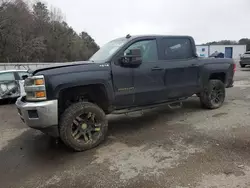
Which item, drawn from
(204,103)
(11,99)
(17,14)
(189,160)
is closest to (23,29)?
(17,14)

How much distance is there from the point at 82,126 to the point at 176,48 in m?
2.94

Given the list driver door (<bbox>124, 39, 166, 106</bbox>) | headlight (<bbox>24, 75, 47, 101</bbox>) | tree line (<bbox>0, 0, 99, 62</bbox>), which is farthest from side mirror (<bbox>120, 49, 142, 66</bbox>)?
tree line (<bbox>0, 0, 99, 62</bbox>)

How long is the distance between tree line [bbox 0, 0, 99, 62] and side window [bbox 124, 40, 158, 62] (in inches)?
1181

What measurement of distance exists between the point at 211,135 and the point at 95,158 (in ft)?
7.43

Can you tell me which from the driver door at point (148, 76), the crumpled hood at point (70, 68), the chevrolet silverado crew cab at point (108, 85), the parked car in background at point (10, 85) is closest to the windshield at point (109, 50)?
the chevrolet silverado crew cab at point (108, 85)

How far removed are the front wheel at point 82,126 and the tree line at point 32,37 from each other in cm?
3067

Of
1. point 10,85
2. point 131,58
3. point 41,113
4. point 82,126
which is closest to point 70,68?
point 41,113

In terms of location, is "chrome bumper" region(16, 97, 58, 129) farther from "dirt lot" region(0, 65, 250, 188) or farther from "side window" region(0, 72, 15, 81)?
"side window" region(0, 72, 15, 81)

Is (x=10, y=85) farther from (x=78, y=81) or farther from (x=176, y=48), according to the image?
(x=176, y=48)

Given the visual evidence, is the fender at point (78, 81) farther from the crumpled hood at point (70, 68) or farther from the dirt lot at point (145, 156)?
the dirt lot at point (145, 156)

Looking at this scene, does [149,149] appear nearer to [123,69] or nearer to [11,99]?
[123,69]

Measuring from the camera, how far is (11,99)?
1020 cm

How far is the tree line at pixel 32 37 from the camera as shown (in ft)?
104

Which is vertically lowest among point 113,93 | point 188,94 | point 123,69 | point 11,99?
point 11,99
